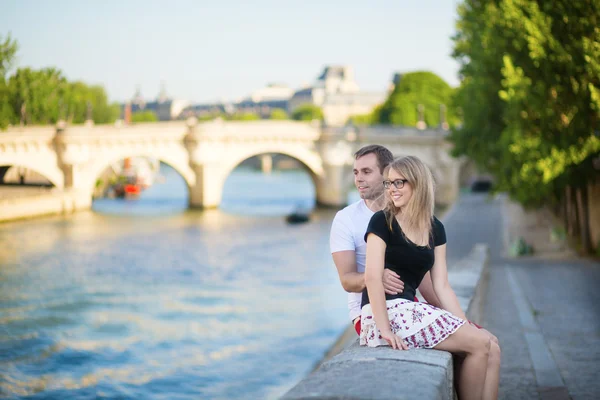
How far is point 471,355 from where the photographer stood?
4.45 m

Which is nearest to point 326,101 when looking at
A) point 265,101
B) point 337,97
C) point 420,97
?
point 337,97

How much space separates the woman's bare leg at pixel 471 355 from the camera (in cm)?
442

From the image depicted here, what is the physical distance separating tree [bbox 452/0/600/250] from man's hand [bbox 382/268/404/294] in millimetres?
8631

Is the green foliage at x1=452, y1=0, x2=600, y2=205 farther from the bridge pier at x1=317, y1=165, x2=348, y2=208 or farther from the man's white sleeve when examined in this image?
the bridge pier at x1=317, y1=165, x2=348, y2=208

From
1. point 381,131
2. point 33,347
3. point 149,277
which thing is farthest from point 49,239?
point 381,131

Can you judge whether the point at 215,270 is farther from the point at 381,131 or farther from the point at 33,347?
the point at 381,131

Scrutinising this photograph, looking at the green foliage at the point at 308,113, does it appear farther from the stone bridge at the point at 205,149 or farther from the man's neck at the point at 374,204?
the man's neck at the point at 374,204

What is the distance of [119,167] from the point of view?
67.6 meters

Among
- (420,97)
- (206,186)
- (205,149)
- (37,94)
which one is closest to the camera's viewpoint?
(37,94)

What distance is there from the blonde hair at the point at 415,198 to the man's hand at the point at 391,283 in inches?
9.3

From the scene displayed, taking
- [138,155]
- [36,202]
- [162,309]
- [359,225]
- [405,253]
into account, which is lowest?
[162,309]

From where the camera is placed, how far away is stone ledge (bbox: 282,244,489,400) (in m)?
3.39

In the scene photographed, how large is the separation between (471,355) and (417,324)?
34 centimetres

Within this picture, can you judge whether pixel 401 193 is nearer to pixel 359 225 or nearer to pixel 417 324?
pixel 359 225
